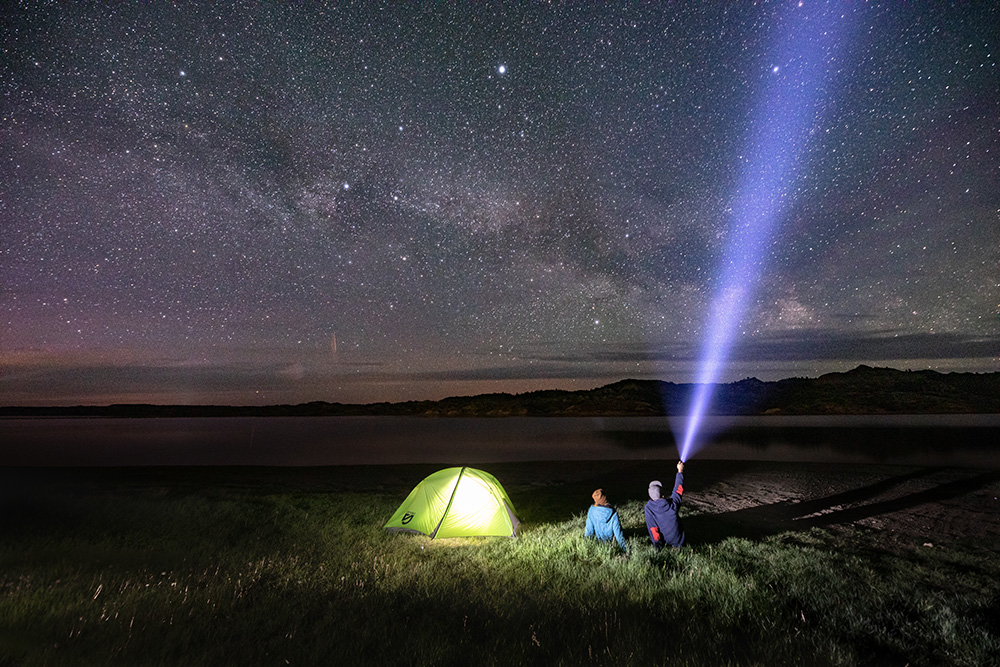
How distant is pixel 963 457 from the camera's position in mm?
32344

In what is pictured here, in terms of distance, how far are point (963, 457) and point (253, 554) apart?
4387 centimetres

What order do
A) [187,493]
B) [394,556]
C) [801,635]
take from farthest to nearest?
[187,493] → [394,556] → [801,635]

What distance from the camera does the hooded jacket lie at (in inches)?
363

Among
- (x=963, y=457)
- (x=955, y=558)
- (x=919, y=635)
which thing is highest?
(x=919, y=635)

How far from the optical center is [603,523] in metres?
9.91

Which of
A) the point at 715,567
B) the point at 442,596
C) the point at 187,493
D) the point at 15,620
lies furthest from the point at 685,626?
the point at 187,493

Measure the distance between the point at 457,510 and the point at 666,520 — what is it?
184 inches

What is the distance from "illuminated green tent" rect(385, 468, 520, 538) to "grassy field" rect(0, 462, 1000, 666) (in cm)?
44

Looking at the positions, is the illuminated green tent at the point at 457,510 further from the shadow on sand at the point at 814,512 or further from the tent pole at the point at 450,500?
the shadow on sand at the point at 814,512

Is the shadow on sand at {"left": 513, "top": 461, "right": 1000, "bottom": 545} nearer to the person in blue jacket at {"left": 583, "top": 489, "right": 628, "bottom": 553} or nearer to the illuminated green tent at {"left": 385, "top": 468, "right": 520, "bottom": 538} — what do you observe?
the person in blue jacket at {"left": 583, "top": 489, "right": 628, "bottom": 553}

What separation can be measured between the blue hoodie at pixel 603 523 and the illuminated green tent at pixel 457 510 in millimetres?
1888

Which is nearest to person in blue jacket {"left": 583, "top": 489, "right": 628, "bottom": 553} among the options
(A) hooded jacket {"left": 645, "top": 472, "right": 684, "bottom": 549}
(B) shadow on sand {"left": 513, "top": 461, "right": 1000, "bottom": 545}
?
(A) hooded jacket {"left": 645, "top": 472, "right": 684, "bottom": 549}

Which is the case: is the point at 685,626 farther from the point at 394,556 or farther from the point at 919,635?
the point at 394,556

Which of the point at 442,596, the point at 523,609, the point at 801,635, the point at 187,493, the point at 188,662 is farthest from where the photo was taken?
the point at 187,493
